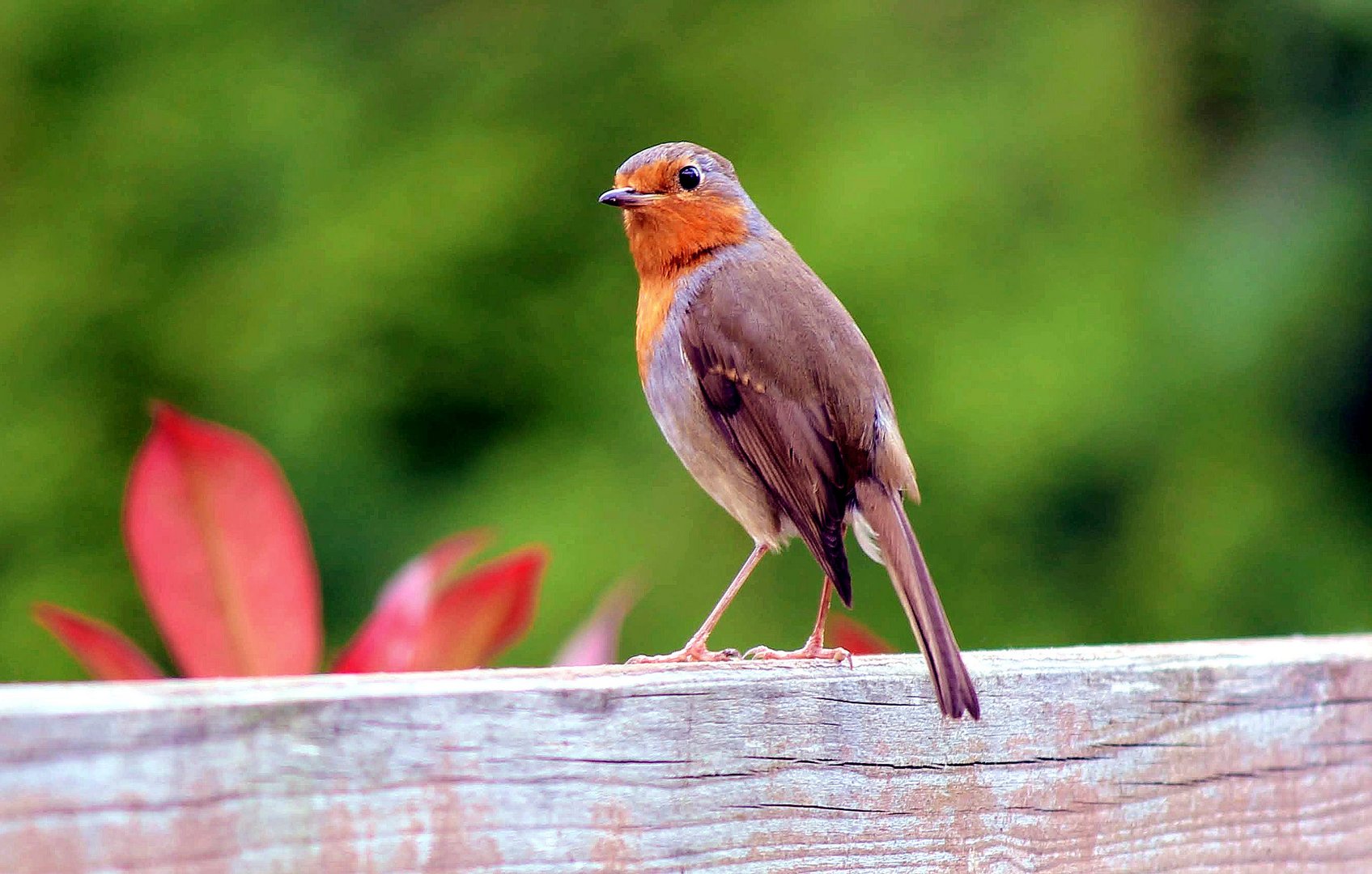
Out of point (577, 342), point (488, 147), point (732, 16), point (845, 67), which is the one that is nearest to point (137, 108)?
point (488, 147)

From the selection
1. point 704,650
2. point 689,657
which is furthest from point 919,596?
point 704,650

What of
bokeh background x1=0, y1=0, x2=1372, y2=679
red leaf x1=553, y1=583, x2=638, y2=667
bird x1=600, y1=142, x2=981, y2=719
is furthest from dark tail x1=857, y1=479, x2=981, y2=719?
bokeh background x1=0, y1=0, x2=1372, y2=679

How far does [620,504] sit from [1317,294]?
89.9 inches

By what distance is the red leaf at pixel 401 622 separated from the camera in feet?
7.23

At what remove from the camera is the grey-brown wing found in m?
2.67

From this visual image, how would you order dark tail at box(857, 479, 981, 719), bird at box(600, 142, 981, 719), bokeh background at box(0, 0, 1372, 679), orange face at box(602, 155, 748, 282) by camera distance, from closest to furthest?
dark tail at box(857, 479, 981, 719), bird at box(600, 142, 981, 719), orange face at box(602, 155, 748, 282), bokeh background at box(0, 0, 1372, 679)

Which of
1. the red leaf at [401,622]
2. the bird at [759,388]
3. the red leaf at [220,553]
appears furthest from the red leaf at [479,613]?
the bird at [759,388]

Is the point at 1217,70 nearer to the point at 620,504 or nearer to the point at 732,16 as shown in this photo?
the point at 732,16

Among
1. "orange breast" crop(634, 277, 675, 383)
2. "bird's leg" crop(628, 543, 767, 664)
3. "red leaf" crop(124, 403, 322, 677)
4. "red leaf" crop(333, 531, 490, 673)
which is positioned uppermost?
"orange breast" crop(634, 277, 675, 383)

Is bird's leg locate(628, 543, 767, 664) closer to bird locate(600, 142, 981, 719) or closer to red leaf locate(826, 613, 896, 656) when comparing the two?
bird locate(600, 142, 981, 719)

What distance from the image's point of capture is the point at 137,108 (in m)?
4.87

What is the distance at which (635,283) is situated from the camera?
15.8 feet

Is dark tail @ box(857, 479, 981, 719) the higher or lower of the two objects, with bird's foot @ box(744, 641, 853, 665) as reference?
higher

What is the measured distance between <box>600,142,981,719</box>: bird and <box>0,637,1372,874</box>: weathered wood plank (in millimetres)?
402
